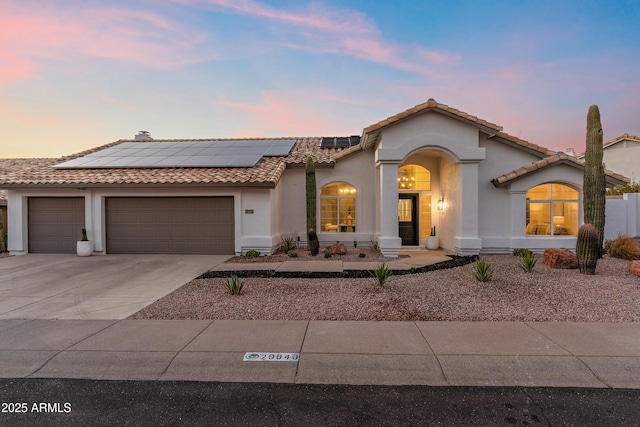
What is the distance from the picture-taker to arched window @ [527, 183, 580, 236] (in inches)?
468

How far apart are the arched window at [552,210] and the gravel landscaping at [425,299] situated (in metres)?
3.76

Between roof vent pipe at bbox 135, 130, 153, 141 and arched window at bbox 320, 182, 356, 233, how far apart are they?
14189mm

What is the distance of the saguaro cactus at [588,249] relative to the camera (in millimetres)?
Answer: 7832

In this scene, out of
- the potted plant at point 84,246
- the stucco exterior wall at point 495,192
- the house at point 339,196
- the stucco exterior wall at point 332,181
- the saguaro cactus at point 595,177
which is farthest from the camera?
the stucco exterior wall at point 332,181

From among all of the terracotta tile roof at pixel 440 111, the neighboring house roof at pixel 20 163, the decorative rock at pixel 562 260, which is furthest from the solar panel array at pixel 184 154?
the decorative rock at pixel 562 260

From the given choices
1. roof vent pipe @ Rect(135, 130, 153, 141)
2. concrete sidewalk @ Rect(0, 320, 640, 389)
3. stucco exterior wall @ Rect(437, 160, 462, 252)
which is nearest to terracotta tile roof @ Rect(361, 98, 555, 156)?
stucco exterior wall @ Rect(437, 160, 462, 252)

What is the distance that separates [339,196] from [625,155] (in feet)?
78.9

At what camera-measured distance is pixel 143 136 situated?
68.0ft

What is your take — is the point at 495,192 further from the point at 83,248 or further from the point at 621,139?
the point at 621,139

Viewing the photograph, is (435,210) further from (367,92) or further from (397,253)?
(367,92)

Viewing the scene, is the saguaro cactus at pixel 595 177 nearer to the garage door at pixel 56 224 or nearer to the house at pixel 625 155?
the garage door at pixel 56 224

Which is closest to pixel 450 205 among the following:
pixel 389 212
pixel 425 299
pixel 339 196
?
pixel 389 212

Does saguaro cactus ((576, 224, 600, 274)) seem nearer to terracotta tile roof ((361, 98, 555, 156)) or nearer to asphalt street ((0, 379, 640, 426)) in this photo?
terracotta tile roof ((361, 98, 555, 156))

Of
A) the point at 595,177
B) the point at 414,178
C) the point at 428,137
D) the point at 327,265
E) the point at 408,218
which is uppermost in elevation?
the point at 428,137
